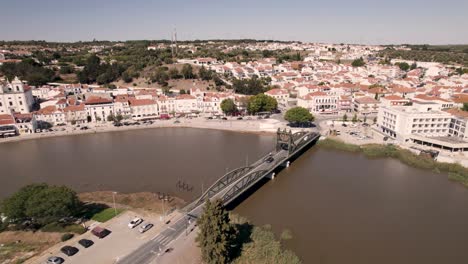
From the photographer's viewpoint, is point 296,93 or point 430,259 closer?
point 430,259

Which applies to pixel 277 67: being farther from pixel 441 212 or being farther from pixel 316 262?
pixel 316 262

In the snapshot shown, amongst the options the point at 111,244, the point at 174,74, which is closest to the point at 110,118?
the point at 174,74

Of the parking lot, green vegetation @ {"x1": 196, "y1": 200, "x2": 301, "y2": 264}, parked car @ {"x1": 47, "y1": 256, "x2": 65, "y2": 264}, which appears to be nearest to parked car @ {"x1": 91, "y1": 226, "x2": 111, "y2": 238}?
the parking lot

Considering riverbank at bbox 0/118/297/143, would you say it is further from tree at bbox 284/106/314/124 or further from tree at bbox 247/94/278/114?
tree at bbox 247/94/278/114

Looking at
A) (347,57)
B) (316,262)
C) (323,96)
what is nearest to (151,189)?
(316,262)

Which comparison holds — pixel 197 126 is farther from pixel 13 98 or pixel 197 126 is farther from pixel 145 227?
pixel 13 98

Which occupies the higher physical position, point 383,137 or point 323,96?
point 323,96
